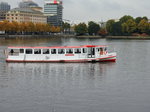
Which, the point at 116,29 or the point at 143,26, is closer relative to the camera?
the point at 143,26

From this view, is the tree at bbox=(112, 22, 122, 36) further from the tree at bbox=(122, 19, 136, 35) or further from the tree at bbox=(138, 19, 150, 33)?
the tree at bbox=(138, 19, 150, 33)

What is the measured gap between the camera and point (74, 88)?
32.6m

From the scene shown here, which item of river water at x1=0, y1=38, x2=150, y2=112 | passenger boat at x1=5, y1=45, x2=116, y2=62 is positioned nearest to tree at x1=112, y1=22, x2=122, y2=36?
passenger boat at x1=5, y1=45, x2=116, y2=62

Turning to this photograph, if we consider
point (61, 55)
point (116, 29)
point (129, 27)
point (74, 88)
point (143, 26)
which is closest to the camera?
point (74, 88)

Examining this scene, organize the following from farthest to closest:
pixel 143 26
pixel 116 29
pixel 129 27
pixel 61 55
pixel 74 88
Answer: pixel 116 29
pixel 129 27
pixel 143 26
pixel 61 55
pixel 74 88

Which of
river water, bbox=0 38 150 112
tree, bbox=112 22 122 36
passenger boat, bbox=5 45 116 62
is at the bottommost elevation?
river water, bbox=0 38 150 112

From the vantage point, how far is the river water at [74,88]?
1047 inches

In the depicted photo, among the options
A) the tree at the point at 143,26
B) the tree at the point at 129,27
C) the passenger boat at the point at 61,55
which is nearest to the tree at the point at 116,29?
the tree at the point at 129,27

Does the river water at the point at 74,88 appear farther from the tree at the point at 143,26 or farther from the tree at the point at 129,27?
the tree at the point at 129,27

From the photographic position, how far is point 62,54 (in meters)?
52.2

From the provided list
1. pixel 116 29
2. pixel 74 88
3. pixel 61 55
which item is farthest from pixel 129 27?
pixel 74 88

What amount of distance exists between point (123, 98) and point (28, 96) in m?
8.29

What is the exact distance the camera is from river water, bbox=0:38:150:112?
26.6 metres

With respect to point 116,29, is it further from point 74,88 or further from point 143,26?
point 74,88
